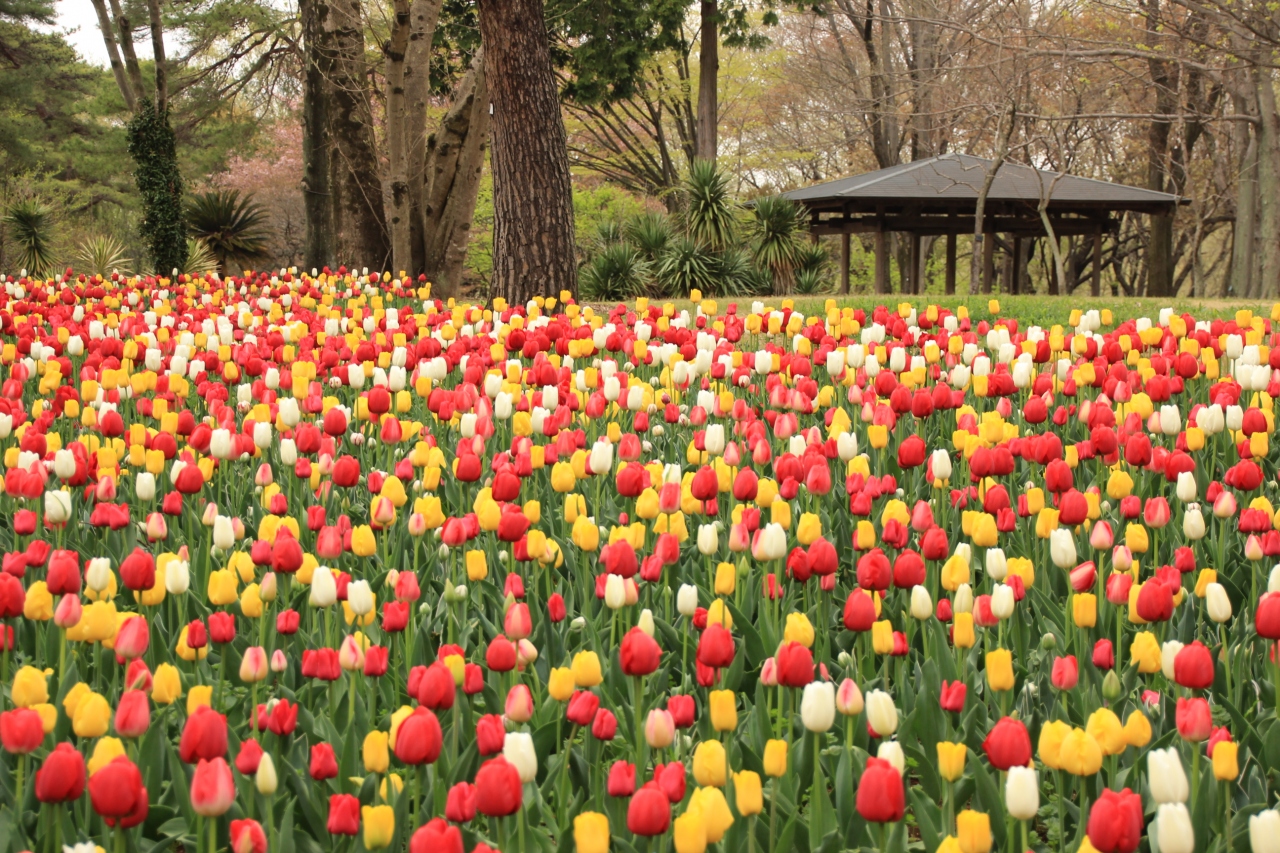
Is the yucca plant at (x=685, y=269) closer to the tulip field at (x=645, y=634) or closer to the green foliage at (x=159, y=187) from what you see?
the green foliage at (x=159, y=187)

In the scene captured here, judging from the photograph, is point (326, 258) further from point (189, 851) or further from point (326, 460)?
point (189, 851)

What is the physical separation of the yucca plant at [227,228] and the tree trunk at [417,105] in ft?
22.8

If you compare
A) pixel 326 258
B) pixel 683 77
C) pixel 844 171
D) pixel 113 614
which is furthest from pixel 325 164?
pixel 844 171

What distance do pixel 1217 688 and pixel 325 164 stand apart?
68.0 feet

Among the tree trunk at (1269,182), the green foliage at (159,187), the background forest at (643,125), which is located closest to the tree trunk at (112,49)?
the background forest at (643,125)

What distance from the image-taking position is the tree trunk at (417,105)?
14734 millimetres

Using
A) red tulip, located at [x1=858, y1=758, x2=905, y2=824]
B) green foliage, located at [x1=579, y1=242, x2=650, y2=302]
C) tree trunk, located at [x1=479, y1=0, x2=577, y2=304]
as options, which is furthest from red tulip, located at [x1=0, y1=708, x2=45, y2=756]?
green foliage, located at [x1=579, y1=242, x2=650, y2=302]

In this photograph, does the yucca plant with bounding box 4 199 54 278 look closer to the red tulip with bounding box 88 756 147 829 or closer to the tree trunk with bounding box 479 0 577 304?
the tree trunk with bounding box 479 0 577 304

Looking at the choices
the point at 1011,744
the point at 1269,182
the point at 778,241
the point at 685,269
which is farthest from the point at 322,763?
the point at 1269,182

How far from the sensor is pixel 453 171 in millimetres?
17375

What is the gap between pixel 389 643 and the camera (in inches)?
131

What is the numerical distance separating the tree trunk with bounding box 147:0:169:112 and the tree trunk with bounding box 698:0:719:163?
10965 mm

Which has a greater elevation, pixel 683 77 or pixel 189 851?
pixel 683 77

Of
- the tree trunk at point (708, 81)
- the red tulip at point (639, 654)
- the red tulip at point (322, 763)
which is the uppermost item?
the tree trunk at point (708, 81)
